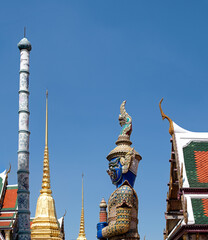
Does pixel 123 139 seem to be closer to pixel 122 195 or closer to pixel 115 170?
pixel 115 170

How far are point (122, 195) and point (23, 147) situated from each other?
5576 mm

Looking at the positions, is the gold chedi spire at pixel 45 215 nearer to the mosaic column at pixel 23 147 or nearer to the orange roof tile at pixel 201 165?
the mosaic column at pixel 23 147

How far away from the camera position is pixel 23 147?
25.0 meters

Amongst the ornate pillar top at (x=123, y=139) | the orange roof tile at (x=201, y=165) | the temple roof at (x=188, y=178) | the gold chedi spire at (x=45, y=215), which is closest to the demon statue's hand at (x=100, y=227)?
the ornate pillar top at (x=123, y=139)

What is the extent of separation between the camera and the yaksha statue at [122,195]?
23.9 metres

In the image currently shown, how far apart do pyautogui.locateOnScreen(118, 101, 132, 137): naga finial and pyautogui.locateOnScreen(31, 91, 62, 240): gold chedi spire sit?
7505 mm

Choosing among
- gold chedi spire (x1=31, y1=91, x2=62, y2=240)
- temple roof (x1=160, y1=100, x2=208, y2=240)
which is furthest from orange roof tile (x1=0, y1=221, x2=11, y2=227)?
temple roof (x1=160, y1=100, x2=208, y2=240)

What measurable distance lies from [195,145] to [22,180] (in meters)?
10.0

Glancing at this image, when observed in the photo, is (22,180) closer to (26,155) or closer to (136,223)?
(26,155)

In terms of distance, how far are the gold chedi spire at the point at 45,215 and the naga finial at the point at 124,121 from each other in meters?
7.50

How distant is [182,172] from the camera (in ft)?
52.5

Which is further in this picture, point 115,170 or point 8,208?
point 8,208

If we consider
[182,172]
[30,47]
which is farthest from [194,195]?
[30,47]

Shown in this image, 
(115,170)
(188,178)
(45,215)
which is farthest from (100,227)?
(188,178)
